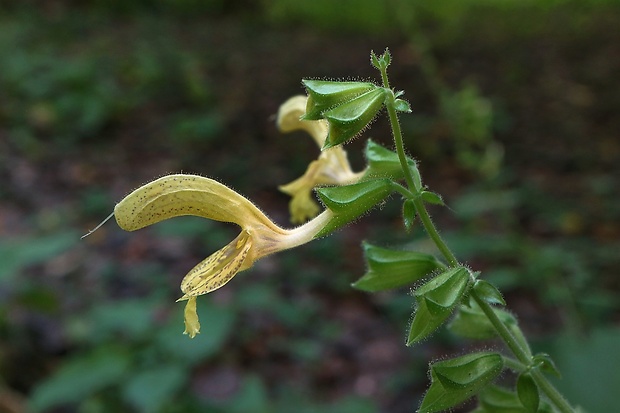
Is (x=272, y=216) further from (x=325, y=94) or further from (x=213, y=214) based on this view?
(x=325, y=94)

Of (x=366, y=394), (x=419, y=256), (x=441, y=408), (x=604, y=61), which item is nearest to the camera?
(x=441, y=408)

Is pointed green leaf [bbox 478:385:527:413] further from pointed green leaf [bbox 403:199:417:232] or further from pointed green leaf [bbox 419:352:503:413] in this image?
pointed green leaf [bbox 403:199:417:232]

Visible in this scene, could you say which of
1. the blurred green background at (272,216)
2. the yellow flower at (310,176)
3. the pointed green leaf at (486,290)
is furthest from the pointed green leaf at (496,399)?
the blurred green background at (272,216)

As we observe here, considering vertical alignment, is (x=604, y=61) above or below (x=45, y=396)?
below

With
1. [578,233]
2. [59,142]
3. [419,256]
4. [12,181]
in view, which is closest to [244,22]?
[59,142]

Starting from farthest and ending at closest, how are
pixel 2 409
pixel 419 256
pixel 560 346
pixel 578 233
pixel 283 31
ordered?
1. pixel 283 31
2. pixel 578 233
3. pixel 2 409
4. pixel 560 346
5. pixel 419 256

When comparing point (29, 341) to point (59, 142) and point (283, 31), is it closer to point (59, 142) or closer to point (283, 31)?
point (59, 142)

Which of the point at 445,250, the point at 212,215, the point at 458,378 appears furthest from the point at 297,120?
the point at 458,378

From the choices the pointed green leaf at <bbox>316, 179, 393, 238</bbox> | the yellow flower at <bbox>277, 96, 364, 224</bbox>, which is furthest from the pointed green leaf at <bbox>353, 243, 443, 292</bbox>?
the yellow flower at <bbox>277, 96, 364, 224</bbox>
